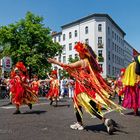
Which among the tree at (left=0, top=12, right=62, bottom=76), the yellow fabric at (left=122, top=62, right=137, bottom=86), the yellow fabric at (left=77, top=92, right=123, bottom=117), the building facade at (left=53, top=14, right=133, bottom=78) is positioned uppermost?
the building facade at (left=53, top=14, right=133, bottom=78)

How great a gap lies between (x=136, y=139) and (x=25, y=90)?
6.51 metres

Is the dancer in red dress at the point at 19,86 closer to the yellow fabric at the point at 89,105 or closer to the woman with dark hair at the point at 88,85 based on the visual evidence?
the woman with dark hair at the point at 88,85

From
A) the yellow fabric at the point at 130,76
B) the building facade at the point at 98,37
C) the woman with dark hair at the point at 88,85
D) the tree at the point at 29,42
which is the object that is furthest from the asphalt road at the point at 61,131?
the building facade at the point at 98,37

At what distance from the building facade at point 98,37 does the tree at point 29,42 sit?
2625 centimetres

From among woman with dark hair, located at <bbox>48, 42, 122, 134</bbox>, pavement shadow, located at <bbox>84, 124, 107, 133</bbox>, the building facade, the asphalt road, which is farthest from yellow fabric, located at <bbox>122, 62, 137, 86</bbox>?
the building facade

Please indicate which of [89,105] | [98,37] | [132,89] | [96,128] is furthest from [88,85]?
[98,37]

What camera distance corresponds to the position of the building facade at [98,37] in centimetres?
8600

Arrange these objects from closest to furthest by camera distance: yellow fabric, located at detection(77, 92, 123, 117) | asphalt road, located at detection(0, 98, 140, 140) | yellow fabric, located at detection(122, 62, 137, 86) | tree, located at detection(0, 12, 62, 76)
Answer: asphalt road, located at detection(0, 98, 140, 140), yellow fabric, located at detection(77, 92, 123, 117), yellow fabric, located at detection(122, 62, 137, 86), tree, located at detection(0, 12, 62, 76)

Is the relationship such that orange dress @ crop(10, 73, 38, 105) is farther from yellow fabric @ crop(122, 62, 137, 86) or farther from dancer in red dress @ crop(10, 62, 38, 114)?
yellow fabric @ crop(122, 62, 137, 86)

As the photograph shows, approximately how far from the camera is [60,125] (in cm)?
952

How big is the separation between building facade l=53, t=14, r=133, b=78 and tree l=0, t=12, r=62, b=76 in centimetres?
2625

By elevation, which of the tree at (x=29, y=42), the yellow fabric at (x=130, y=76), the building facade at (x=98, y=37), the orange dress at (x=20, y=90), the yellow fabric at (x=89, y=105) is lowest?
the yellow fabric at (x=89, y=105)

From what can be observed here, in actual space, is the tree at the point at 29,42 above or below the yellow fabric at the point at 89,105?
above

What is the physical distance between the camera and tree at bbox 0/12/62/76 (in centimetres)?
5119
